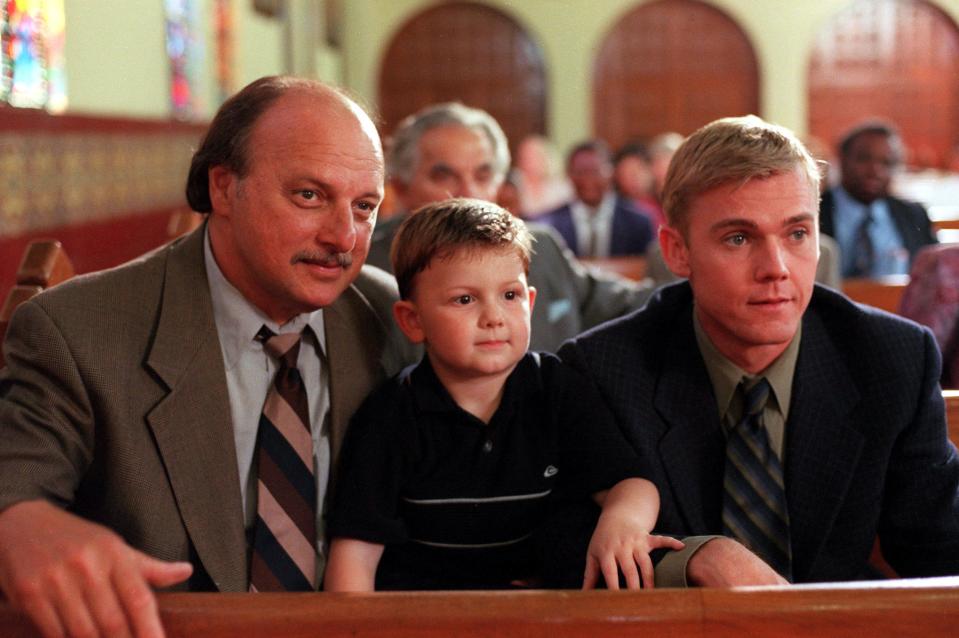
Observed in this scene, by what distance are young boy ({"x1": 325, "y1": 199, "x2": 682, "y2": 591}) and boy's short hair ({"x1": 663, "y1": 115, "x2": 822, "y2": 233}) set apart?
12.3 inches

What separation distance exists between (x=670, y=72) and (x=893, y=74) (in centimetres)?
332

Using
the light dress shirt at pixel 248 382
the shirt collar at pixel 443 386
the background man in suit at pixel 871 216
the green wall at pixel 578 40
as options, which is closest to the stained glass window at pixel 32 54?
the light dress shirt at pixel 248 382

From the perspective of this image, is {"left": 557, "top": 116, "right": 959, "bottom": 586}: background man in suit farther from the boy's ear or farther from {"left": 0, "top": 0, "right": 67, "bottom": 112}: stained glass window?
{"left": 0, "top": 0, "right": 67, "bottom": 112}: stained glass window

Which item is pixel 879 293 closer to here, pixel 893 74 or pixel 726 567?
pixel 726 567

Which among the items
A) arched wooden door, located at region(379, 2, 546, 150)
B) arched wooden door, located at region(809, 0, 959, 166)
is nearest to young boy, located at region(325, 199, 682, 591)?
arched wooden door, located at region(379, 2, 546, 150)

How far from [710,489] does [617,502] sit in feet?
0.89

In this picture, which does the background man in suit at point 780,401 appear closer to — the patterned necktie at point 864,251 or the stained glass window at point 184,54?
the patterned necktie at point 864,251

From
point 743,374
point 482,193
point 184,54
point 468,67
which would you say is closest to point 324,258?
point 743,374

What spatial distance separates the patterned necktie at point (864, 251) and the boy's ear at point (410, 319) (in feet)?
14.8

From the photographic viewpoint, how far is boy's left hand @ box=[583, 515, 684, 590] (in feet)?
5.71

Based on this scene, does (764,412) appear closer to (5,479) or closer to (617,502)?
(617,502)

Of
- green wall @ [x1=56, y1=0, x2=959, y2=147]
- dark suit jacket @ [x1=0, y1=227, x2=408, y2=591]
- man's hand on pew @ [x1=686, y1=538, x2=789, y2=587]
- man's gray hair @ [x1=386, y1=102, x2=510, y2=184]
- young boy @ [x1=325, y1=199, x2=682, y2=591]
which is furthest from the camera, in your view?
green wall @ [x1=56, y1=0, x2=959, y2=147]

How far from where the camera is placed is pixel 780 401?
209cm

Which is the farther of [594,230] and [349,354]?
[594,230]
